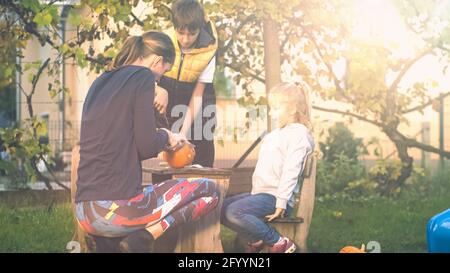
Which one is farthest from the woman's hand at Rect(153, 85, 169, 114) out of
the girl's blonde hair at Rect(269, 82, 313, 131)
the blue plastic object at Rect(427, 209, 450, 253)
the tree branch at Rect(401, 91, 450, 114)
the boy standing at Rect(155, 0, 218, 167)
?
the tree branch at Rect(401, 91, 450, 114)

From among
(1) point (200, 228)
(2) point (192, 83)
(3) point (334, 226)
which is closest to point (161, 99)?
(2) point (192, 83)

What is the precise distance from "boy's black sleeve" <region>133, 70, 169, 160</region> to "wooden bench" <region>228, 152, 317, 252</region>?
1.91 feet

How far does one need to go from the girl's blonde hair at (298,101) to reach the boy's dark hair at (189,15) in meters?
0.71

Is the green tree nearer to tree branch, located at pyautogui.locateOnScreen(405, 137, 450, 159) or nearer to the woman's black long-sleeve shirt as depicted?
tree branch, located at pyautogui.locateOnScreen(405, 137, 450, 159)

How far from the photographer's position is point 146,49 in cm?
579

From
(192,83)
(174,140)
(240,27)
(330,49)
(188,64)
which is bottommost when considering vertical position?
(174,140)

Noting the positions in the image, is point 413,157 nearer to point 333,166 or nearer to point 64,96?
point 333,166

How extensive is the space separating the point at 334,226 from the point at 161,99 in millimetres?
1511

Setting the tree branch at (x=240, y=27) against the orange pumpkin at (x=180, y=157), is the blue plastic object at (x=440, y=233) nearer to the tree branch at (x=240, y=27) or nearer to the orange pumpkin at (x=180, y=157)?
the orange pumpkin at (x=180, y=157)

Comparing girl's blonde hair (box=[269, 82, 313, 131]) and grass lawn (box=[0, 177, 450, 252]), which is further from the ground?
girl's blonde hair (box=[269, 82, 313, 131])

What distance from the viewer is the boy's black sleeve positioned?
5.56 meters

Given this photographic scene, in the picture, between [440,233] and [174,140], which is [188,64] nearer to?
[174,140]
